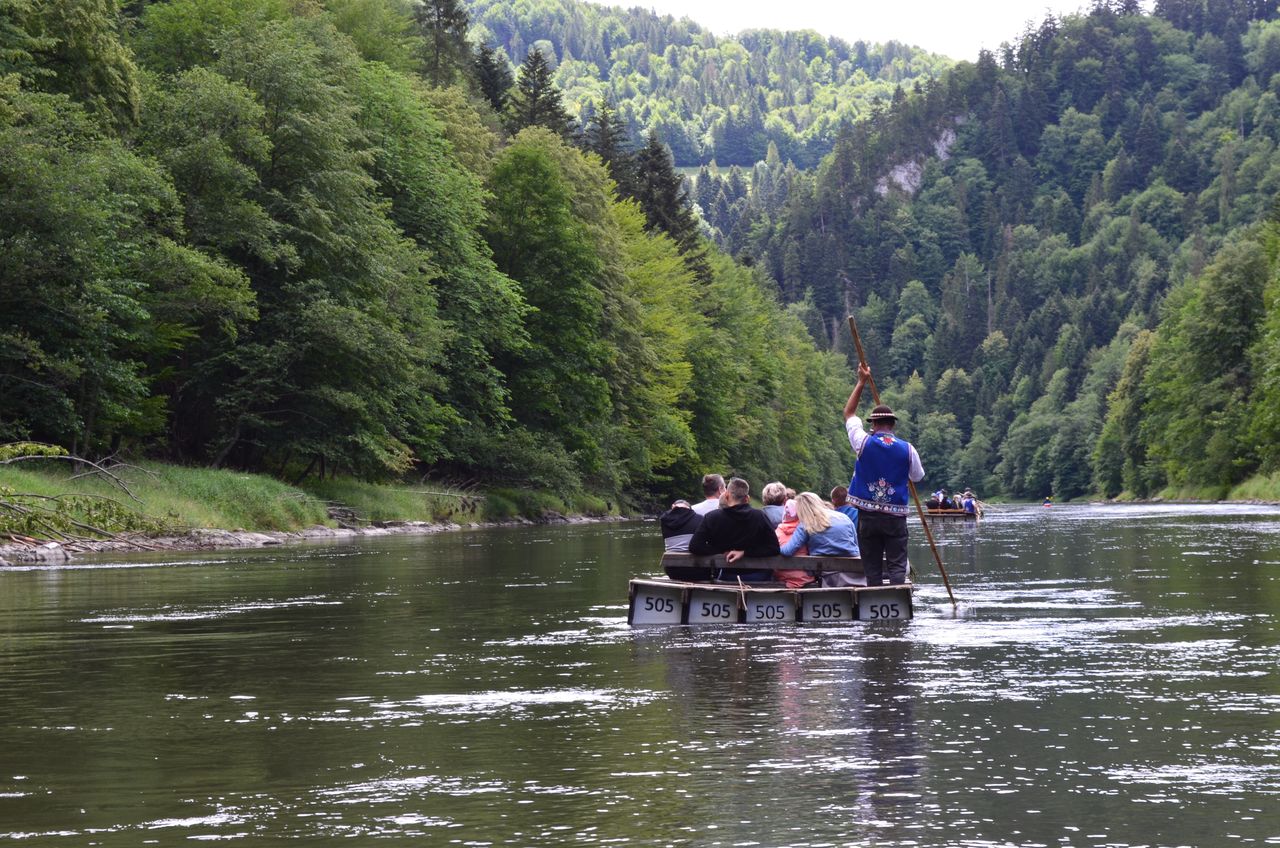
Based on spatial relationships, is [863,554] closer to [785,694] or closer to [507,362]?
[785,694]

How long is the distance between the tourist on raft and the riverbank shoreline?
18499 mm

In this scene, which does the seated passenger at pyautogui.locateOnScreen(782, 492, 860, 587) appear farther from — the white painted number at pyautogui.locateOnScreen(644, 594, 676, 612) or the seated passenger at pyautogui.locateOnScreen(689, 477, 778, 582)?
the white painted number at pyautogui.locateOnScreen(644, 594, 676, 612)

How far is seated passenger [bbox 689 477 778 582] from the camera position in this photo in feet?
67.2

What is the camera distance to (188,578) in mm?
28281

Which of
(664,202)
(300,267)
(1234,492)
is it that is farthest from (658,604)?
(664,202)

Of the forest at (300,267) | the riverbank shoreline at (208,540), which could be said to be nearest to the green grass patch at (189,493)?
the riverbank shoreline at (208,540)

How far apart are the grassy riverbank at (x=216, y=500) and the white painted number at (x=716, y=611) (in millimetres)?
19058

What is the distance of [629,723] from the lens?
38.5 feet

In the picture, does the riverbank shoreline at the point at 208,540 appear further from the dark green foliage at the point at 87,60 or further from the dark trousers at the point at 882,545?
the dark trousers at the point at 882,545

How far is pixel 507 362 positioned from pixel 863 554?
5057cm

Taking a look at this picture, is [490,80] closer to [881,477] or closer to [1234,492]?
[1234,492]

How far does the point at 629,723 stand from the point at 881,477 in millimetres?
9167

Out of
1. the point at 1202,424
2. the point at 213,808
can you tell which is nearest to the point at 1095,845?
the point at 213,808

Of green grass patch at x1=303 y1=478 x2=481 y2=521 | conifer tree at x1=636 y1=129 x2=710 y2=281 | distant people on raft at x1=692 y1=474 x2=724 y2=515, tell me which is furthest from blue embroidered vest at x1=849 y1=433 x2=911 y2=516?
conifer tree at x1=636 y1=129 x2=710 y2=281
